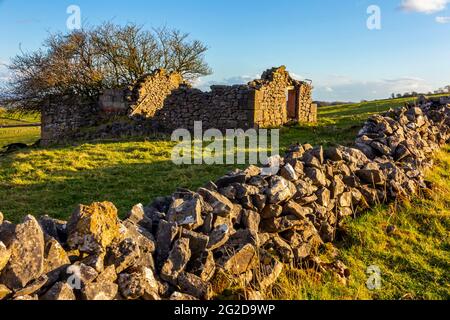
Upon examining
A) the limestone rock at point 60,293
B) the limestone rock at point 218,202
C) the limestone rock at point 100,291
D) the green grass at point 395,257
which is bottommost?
the green grass at point 395,257

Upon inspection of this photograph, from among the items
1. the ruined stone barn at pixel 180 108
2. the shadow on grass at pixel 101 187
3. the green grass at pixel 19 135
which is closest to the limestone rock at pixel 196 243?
the shadow on grass at pixel 101 187

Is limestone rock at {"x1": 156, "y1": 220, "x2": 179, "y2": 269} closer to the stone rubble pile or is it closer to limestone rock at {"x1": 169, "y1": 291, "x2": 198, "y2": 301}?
the stone rubble pile

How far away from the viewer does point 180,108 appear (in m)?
19.1

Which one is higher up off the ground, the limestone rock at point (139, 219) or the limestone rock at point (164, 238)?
the limestone rock at point (139, 219)

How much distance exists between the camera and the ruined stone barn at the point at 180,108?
17.8m

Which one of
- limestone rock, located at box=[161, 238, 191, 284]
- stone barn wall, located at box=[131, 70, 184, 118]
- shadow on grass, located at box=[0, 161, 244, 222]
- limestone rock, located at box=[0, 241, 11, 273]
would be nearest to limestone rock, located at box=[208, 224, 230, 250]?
limestone rock, located at box=[161, 238, 191, 284]

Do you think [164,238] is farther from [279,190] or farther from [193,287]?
[279,190]

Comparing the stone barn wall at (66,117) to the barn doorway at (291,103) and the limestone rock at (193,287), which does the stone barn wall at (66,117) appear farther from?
the limestone rock at (193,287)

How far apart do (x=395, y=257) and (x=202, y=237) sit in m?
2.65

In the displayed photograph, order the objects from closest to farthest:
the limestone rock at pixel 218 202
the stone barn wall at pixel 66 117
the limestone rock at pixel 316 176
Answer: the limestone rock at pixel 218 202
the limestone rock at pixel 316 176
the stone barn wall at pixel 66 117

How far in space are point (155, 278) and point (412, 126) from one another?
793 centimetres

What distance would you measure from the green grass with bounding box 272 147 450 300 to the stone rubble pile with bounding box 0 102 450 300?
22cm

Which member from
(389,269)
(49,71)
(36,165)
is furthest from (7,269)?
(49,71)
